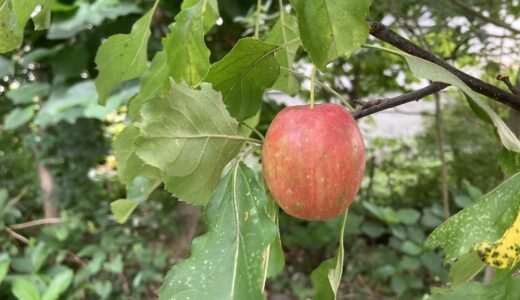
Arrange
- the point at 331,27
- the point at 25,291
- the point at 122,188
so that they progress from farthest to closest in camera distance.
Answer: the point at 122,188 < the point at 25,291 < the point at 331,27

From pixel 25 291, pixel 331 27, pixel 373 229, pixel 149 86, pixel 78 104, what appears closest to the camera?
pixel 331 27

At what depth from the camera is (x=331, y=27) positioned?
337 millimetres

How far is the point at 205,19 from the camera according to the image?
56cm

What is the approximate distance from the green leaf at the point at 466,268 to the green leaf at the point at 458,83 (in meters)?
0.17

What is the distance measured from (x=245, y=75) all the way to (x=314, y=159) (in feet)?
0.34

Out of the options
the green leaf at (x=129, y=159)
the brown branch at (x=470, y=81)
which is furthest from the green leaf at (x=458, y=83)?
the green leaf at (x=129, y=159)

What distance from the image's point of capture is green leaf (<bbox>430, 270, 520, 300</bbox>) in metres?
0.45

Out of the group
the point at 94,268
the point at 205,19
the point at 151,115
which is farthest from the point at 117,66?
the point at 94,268

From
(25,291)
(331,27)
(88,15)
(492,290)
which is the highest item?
(331,27)

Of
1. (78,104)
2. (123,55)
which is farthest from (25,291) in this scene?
(123,55)

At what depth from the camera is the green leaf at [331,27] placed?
1.10ft

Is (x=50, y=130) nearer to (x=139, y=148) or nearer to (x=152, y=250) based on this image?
(x=152, y=250)

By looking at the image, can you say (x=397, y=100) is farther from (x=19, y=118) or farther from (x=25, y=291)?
(x=19, y=118)

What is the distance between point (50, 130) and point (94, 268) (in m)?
0.50
